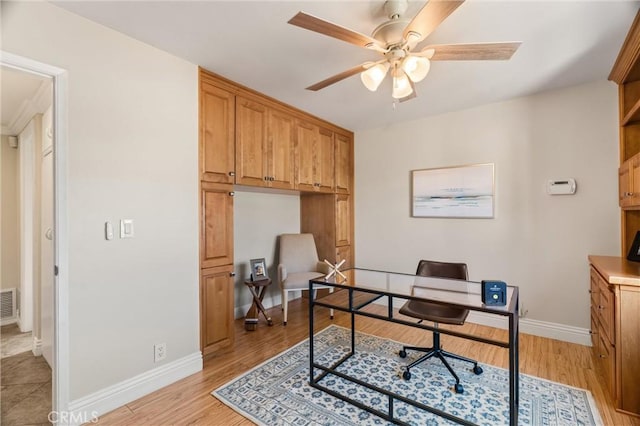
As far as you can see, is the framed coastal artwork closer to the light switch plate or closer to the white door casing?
the light switch plate

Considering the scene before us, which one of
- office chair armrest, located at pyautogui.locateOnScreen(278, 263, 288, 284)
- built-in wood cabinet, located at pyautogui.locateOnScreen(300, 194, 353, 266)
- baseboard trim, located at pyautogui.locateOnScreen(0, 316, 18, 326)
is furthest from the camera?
built-in wood cabinet, located at pyautogui.locateOnScreen(300, 194, 353, 266)

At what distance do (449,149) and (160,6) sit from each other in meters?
3.22

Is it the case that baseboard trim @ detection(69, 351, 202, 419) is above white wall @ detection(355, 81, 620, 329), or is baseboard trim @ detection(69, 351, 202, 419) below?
below

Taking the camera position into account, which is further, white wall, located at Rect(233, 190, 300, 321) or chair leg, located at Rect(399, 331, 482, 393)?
white wall, located at Rect(233, 190, 300, 321)

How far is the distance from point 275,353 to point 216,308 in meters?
0.70

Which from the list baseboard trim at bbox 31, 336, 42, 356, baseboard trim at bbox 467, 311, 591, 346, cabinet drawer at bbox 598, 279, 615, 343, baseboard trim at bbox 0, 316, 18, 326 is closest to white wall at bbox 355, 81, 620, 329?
baseboard trim at bbox 467, 311, 591, 346

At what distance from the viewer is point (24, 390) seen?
86.3 inches

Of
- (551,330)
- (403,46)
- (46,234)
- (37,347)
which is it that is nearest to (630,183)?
(551,330)

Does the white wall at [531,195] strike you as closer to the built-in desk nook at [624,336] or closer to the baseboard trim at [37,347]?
the built-in desk nook at [624,336]

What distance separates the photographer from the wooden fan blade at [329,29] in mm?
1398

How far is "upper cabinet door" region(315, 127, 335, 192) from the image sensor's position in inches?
153

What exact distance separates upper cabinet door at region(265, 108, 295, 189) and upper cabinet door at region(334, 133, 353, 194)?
3.07 feet

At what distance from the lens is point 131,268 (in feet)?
6.86

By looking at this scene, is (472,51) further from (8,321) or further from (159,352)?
(8,321)
